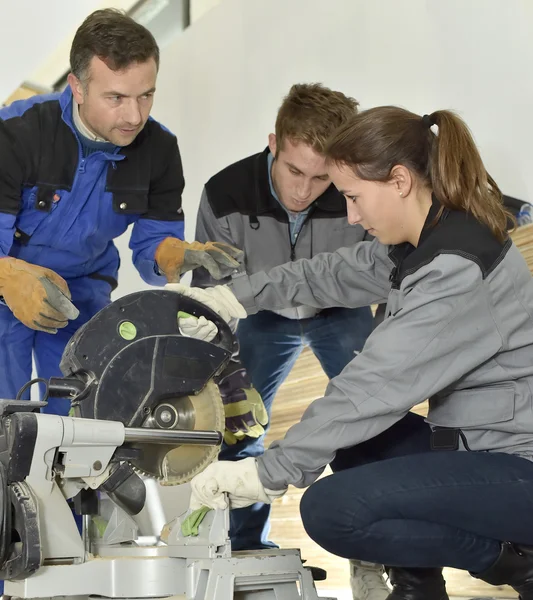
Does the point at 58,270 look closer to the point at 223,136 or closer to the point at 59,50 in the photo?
the point at 223,136

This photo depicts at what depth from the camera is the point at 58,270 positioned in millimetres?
2326

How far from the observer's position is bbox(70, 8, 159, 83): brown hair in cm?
210

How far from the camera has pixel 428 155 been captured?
1.62m

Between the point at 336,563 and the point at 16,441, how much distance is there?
1.81 metres

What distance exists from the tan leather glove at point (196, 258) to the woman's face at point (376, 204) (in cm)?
50

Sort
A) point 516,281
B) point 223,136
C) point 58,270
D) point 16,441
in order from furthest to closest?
1. point 223,136
2. point 58,270
3. point 516,281
4. point 16,441

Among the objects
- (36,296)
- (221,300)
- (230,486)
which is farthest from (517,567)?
(36,296)

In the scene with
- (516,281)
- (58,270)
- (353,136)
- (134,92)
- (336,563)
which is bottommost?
(336,563)

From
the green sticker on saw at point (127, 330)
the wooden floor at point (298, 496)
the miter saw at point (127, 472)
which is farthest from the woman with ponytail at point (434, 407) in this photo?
the wooden floor at point (298, 496)

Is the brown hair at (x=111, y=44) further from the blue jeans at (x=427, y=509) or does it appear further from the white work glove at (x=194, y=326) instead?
the blue jeans at (x=427, y=509)

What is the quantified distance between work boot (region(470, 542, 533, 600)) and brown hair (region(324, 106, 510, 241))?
59cm

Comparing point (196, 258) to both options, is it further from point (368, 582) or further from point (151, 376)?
point (368, 582)

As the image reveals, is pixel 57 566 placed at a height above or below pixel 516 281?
below

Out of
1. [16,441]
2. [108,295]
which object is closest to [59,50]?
[108,295]
